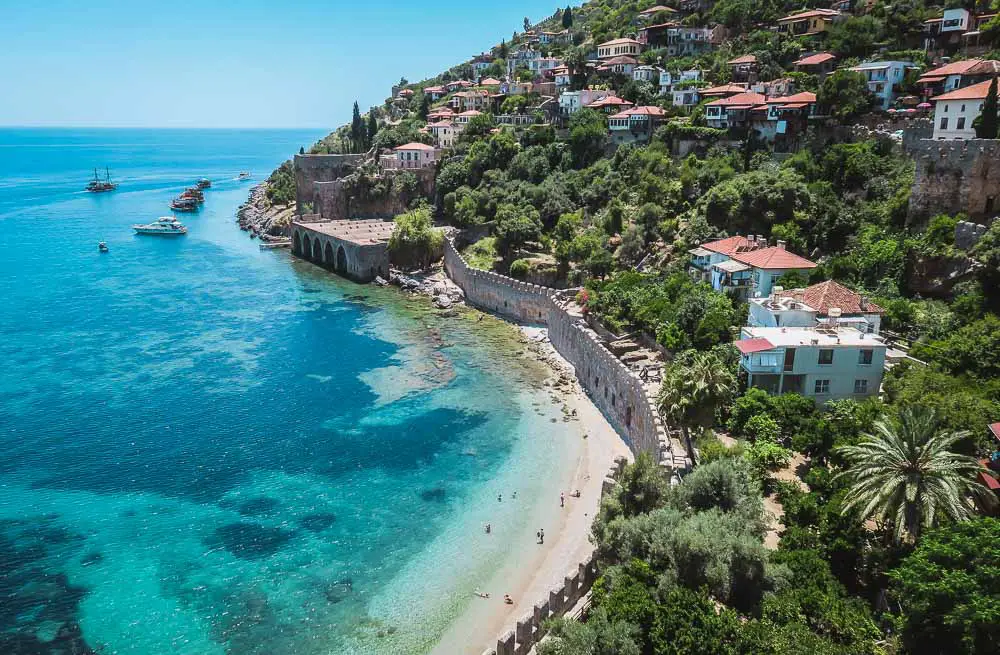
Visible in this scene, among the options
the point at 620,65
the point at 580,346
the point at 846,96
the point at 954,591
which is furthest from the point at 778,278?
the point at 620,65

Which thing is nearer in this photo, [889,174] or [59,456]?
Result: [59,456]

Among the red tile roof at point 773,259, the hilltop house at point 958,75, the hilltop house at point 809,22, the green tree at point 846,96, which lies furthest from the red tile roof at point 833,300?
the hilltop house at point 809,22

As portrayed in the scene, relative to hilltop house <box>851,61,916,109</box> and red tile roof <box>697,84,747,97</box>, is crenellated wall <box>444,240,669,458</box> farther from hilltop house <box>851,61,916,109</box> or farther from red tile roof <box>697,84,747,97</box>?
hilltop house <box>851,61,916,109</box>

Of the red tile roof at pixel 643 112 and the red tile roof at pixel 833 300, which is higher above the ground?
the red tile roof at pixel 643 112

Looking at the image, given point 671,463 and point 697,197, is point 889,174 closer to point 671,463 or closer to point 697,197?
point 697,197

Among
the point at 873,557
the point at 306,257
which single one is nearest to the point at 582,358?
the point at 873,557

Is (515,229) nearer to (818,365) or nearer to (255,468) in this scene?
(255,468)

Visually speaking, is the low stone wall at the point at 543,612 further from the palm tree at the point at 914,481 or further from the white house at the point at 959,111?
the white house at the point at 959,111
